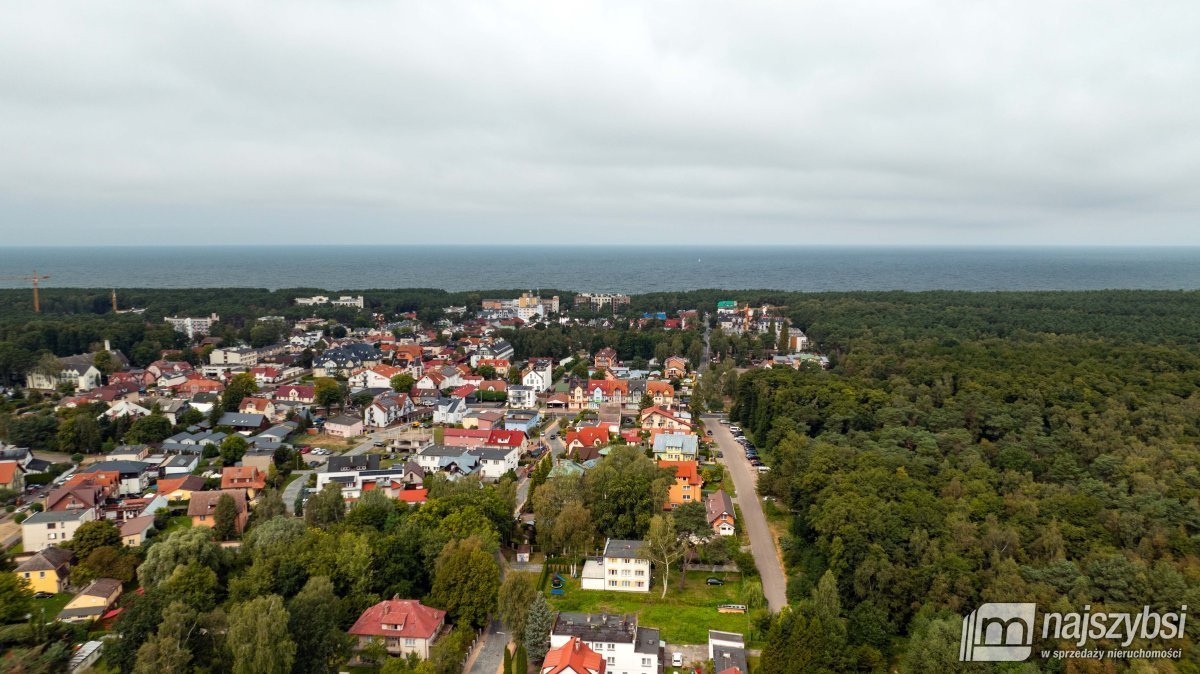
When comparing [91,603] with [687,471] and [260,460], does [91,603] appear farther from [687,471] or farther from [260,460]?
[687,471]

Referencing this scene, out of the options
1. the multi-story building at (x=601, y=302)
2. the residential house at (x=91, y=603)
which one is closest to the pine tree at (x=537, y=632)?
the residential house at (x=91, y=603)

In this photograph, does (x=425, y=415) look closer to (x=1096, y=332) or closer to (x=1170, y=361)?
(x=1170, y=361)

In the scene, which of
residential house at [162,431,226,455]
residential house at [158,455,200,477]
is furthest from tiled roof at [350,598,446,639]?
residential house at [162,431,226,455]

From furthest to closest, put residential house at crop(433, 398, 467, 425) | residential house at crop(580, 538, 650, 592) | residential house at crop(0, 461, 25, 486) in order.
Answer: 1. residential house at crop(433, 398, 467, 425)
2. residential house at crop(0, 461, 25, 486)
3. residential house at crop(580, 538, 650, 592)

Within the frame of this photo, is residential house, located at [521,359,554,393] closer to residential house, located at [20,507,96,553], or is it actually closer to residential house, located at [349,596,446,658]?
residential house, located at [20,507,96,553]

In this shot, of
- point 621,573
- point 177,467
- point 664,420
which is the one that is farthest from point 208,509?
point 664,420
